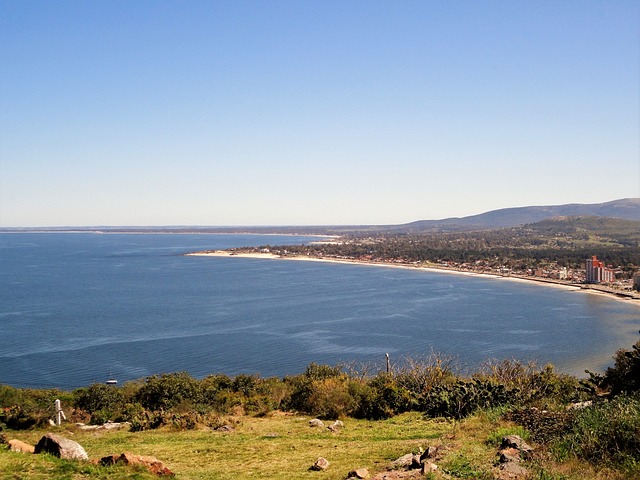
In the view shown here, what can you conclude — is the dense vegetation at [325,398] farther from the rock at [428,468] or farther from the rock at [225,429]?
the rock at [428,468]

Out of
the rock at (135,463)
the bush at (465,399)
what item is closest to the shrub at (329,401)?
the bush at (465,399)

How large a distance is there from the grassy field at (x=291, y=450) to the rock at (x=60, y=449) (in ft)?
1.01

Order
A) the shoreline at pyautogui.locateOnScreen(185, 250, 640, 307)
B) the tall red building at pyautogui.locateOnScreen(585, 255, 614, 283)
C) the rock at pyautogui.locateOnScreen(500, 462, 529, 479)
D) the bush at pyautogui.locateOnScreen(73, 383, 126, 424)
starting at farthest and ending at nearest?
the tall red building at pyautogui.locateOnScreen(585, 255, 614, 283)
the shoreline at pyautogui.locateOnScreen(185, 250, 640, 307)
the bush at pyautogui.locateOnScreen(73, 383, 126, 424)
the rock at pyautogui.locateOnScreen(500, 462, 529, 479)

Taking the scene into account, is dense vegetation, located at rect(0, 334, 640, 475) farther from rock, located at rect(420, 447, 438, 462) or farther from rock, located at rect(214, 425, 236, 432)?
rock, located at rect(420, 447, 438, 462)

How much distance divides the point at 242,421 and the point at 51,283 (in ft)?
286

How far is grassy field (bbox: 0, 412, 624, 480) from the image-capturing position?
31.4 ft

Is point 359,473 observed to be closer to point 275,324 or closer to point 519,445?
point 519,445

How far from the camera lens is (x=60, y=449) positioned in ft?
35.1

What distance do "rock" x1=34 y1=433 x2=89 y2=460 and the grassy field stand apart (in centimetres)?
31

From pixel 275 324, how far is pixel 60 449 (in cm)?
4820

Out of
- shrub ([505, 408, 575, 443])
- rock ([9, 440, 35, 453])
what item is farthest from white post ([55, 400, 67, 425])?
shrub ([505, 408, 575, 443])

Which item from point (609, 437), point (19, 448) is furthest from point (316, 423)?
point (609, 437)

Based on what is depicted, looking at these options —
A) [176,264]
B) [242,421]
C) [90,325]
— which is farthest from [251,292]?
[242,421]

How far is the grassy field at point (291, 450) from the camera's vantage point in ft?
31.4
